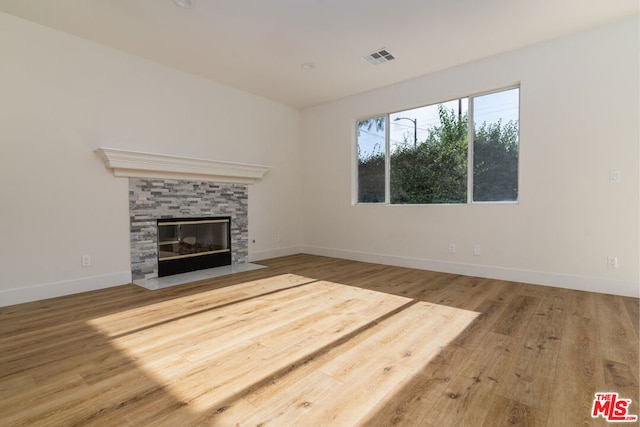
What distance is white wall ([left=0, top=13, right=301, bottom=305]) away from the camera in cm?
312

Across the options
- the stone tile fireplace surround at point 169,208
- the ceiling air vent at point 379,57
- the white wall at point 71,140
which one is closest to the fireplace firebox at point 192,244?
the stone tile fireplace surround at point 169,208

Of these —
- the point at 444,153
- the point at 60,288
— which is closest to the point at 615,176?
the point at 444,153

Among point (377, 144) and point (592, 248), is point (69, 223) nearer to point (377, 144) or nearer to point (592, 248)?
point (377, 144)

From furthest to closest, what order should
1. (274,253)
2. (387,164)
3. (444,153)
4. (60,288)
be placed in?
(274,253), (387,164), (444,153), (60,288)

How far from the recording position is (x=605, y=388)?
1.65m

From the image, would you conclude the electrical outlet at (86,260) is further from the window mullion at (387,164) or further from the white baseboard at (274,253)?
the window mullion at (387,164)

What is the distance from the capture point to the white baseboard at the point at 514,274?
3.27 m

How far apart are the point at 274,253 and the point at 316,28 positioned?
372 cm

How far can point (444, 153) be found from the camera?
4.54m

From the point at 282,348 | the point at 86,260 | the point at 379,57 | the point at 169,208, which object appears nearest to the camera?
the point at 282,348

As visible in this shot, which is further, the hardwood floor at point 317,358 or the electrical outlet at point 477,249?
the electrical outlet at point 477,249

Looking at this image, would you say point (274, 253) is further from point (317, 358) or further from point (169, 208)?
point (317, 358)

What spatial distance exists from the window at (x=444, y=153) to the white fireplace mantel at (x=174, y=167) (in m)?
1.89

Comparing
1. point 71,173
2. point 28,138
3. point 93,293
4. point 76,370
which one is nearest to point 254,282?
point 93,293
